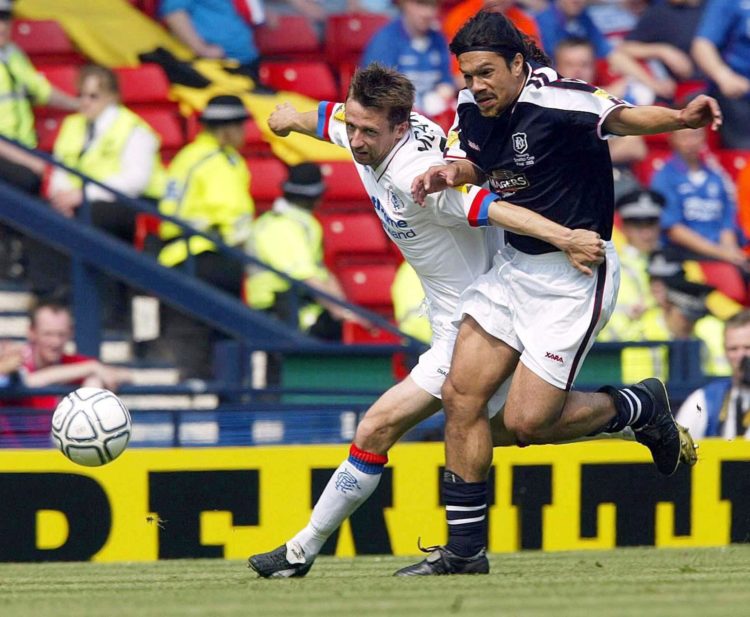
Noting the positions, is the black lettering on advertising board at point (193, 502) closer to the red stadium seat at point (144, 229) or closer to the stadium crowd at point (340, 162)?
the stadium crowd at point (340, 162)

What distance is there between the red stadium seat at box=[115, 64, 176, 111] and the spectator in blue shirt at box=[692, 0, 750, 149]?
13.4ft

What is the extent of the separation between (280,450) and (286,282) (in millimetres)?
1554

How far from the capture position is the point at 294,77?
11.8 meters

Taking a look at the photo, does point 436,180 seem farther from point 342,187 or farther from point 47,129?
point 342,187

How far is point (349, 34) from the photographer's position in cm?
A: 1176

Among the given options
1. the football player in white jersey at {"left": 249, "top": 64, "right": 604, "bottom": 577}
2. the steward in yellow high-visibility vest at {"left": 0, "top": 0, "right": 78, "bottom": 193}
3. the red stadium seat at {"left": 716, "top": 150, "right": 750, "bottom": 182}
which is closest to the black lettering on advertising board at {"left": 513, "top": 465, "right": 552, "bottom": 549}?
the football player in white jersey at {"left": 249, "top": 64, "right": 604, "bottom": 577}

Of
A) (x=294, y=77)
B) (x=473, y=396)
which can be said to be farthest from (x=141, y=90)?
(x=473, y=396)

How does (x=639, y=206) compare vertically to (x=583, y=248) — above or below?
above

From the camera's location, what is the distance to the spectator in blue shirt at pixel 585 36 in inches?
460

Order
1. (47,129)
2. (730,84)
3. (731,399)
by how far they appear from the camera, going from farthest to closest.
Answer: (730,84) < (47,129) < (731,399)

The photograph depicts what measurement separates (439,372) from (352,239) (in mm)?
4519

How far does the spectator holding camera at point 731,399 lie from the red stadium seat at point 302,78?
4080mm

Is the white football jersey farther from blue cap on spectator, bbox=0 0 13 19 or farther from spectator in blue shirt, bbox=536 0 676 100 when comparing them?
spectator in blue shirt, bbox=536 0 676 100

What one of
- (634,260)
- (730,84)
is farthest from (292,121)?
(730,84)
